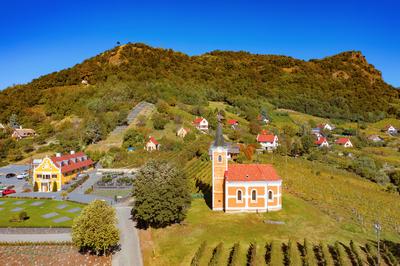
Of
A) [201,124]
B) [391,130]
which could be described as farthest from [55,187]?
[391,130]

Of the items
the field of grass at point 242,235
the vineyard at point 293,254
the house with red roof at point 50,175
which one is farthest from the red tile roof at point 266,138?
the vineyard at point 293,254

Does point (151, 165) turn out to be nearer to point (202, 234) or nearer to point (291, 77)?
point (202, 234)

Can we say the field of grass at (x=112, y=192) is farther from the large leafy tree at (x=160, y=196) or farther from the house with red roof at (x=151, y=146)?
the house with red roof at (x=151, y=146)

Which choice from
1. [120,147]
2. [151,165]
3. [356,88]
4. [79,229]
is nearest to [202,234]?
[151,165]

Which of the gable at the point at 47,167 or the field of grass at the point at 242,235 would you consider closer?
the field of grass at the point at 242,235

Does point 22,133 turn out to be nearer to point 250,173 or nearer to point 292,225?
point 250,173

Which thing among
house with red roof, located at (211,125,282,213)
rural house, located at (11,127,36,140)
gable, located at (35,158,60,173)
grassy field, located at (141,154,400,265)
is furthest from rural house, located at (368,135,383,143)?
rural house, located at (11,127,36,140)
